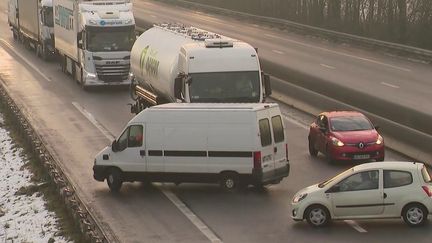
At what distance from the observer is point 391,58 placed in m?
51.2

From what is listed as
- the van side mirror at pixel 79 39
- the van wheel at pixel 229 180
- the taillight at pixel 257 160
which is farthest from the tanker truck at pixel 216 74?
the van side mirror at pixel 79 39

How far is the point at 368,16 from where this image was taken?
6009 centimetres

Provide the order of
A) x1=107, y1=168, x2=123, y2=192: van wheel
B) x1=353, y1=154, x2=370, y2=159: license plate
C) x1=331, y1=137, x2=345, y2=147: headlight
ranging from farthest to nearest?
x1=331, y1=137, x2=345, y2=147: headlight → x1=353, y1=154, x2=370, y2=159: license plate → x1=107, y1=168, x2=123, y2=192: van wheel

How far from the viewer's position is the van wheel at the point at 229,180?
2331 centimetres

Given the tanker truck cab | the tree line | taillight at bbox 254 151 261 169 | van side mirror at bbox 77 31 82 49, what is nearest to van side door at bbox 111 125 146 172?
taillight at bbox 254 151 261 169

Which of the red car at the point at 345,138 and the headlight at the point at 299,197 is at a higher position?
the headlight at the point at 299,197

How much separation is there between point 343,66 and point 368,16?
42.7 feet

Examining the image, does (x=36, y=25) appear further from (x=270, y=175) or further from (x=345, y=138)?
(x=270, y=175)

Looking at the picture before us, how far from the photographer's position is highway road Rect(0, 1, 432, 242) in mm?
19938

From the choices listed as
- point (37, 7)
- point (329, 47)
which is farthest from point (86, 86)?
point (329, 47)

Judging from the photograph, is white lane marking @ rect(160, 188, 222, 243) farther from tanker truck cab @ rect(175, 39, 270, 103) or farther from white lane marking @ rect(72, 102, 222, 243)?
tanker truck cab @ rect(175, 39, 270, 103)

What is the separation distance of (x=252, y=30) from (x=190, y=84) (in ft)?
131

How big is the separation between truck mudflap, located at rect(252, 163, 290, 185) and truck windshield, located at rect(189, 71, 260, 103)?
3962 millimetres

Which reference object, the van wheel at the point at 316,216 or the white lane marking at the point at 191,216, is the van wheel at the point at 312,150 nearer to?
the white lane marking at the point at 191,216
